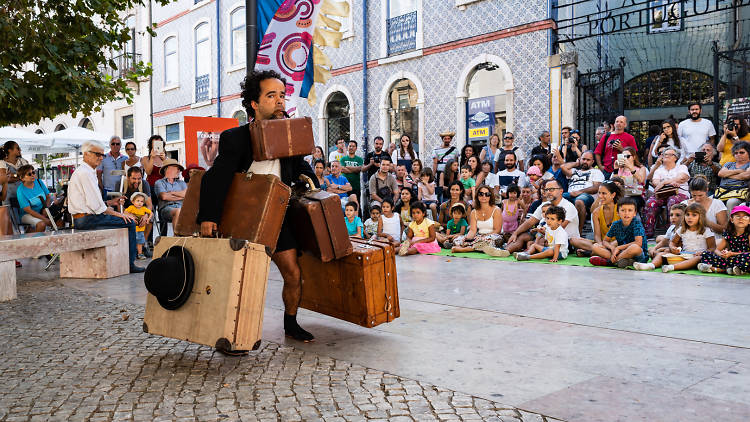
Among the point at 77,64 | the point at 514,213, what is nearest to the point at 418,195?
the point at 514,213

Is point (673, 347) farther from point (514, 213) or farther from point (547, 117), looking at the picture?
point (547, 117)

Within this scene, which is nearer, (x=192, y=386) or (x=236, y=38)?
(x=192, y=386)

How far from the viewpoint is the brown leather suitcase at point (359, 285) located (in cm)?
451

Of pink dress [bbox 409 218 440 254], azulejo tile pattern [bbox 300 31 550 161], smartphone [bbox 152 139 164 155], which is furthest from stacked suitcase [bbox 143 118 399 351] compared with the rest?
azulejo tile pattern [bbox 300 31 550 161]

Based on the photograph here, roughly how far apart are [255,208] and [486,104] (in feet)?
39.6

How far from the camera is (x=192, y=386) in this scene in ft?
11.8

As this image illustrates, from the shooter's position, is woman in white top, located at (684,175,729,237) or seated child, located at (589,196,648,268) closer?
seated child, located at (589,196,648,268)

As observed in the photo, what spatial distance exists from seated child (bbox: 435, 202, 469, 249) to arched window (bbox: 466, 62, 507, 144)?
4541 millimetres

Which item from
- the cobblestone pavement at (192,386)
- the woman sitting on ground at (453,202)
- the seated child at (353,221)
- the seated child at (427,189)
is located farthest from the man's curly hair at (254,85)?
the seated child at (427,189)

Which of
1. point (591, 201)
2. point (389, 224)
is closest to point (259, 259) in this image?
point (389, 224)

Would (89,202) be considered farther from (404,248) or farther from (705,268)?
(705,268)

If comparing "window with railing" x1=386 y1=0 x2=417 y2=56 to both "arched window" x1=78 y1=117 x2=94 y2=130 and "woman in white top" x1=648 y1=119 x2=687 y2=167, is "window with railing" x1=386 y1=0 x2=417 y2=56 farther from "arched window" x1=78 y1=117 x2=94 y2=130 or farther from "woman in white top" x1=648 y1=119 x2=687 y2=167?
"arched window" x1=78 y1=117 x2=94 y2=130

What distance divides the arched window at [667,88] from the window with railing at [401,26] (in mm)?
7989

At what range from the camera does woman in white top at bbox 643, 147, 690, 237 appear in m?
10.0
